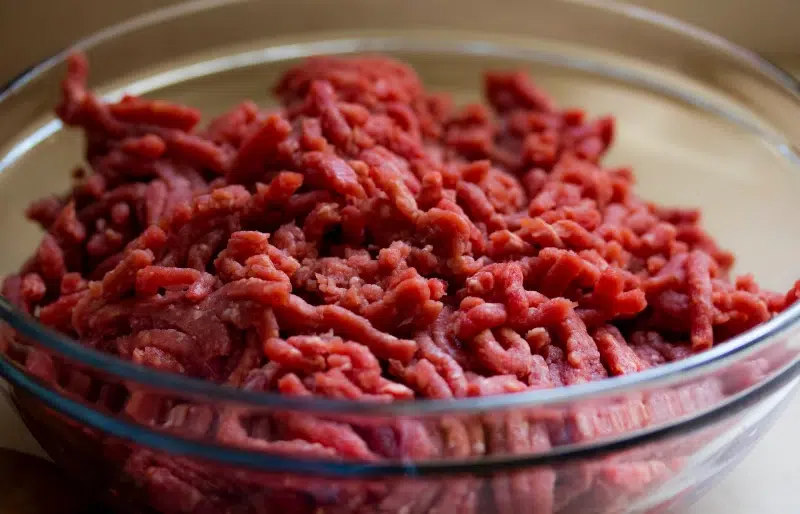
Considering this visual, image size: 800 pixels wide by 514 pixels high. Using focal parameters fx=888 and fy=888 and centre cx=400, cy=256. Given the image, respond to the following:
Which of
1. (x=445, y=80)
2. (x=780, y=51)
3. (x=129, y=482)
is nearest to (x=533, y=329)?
(x=129, y=482)

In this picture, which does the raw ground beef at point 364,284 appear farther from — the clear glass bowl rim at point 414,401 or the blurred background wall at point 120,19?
the blurred background wall at point 120,19

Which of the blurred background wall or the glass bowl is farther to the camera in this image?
the blurred background wall

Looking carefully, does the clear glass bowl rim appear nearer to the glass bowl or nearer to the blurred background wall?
the glass bowl

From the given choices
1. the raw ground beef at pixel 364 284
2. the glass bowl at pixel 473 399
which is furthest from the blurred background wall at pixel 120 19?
the raw ground beef at pixel 364 284

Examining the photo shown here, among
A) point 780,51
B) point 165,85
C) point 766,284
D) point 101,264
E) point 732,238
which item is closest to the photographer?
point 101,264

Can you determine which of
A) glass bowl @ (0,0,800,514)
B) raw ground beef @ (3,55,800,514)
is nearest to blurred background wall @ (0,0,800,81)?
glass bowl @ (0,0,800,514)

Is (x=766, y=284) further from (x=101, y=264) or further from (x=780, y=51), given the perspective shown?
(x=101, y=264)

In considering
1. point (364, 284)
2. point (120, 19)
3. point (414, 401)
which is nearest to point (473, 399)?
point (414, 401)
